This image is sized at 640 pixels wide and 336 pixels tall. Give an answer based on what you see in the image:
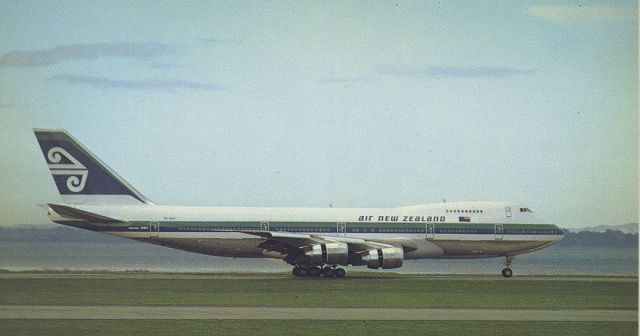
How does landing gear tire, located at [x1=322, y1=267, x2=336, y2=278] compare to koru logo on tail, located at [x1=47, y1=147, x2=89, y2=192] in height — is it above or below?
below

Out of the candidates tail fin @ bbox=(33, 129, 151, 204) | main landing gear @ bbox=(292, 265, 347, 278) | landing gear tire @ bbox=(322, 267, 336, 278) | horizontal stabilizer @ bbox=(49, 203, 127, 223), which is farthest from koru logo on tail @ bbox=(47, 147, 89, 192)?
landing gear tire @ bbox=(322, 267, 336, 278)

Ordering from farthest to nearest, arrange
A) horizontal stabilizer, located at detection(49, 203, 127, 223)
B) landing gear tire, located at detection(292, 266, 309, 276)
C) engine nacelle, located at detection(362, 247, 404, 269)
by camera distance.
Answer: landing gear tire, located at detection(292, 266, 309, 276)
horizontal stabilizer, located at detection(49, 203, 127, 223)
engine nacelle, located at detection(362, 247, 404, 269)

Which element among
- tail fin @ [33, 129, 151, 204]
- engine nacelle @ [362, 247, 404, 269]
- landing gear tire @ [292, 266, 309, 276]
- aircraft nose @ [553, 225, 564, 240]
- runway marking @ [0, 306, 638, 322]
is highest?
tail fin @ [33, 129, 151, 204]

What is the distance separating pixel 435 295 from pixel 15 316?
1417 centimetres

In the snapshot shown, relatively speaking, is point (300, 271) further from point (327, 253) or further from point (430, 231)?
point (430, 231)

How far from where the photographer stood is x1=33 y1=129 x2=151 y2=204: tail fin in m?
45.3

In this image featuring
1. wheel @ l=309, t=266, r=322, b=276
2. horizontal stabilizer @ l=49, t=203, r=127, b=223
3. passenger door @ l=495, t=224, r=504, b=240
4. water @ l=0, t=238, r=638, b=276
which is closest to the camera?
horizontal stabilizer @ l=49, t=203, r=127, b=223

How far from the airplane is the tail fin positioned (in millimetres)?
45

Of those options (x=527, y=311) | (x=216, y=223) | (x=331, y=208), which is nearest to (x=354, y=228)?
(x=331, y=208)

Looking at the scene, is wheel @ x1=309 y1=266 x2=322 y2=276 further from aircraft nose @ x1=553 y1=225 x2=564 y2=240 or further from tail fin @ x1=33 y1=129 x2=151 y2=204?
aircraft nose @ x1=553 y1=225 x2=564 y2=240

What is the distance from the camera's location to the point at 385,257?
1652 inches

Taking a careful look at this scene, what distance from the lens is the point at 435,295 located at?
3322 cm

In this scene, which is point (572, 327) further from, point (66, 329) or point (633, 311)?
point (66, 329)

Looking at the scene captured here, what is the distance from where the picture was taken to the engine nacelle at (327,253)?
137 ft
